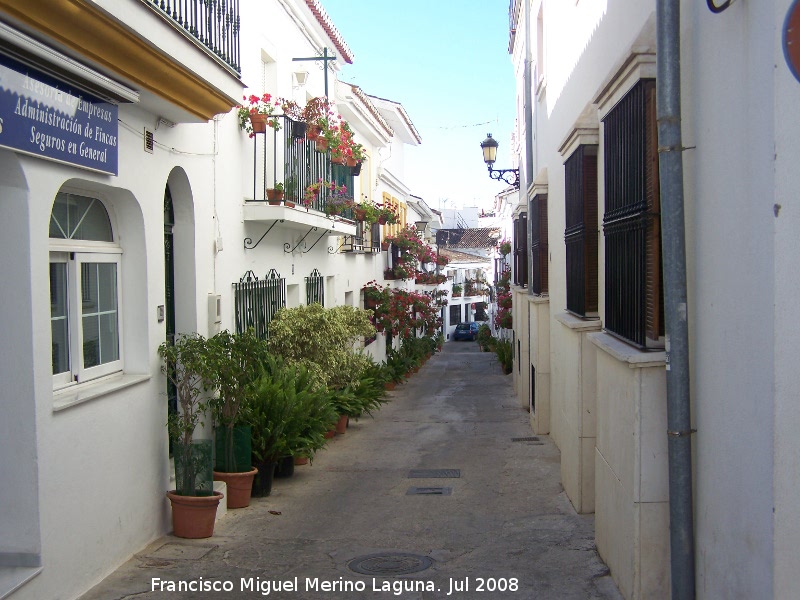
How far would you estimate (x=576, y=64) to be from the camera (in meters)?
8.78

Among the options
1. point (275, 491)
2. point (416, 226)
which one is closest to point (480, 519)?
point (275, 491)

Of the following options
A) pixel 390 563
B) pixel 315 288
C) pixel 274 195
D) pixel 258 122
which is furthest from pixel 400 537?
pixel 315 288

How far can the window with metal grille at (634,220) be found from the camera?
488cm

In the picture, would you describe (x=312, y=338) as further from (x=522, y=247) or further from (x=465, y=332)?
(x=465, y=332)

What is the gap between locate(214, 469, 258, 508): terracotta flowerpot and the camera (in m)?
8.20

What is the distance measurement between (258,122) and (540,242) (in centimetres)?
466

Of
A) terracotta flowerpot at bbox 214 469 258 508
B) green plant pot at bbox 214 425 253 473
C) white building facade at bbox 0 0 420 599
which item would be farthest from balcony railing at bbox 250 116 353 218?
terracotta flowerpot at bbox 214 469 258 508

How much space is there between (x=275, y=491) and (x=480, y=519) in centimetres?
249

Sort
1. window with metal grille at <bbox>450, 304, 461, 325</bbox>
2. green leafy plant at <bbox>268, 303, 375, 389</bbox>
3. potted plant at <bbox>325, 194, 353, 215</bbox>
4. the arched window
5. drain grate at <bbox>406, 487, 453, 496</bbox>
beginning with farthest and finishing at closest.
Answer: window with metal grille at <bbox>450, 304, 461, 325</bbox> < potted plant at <bbox>325, 194, 353, 215</bbox> < green leafy plant at <bbox>268, 303, 375, 389</bbox> < drain grate at <bbox>406, 487, 453, 496</bbox> < the arched window

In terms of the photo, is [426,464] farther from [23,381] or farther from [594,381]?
[23,381]

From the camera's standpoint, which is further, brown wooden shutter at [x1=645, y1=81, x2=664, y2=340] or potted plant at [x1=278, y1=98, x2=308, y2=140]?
potted plant at [x1=278, y1=98, x2=308, y2=140]

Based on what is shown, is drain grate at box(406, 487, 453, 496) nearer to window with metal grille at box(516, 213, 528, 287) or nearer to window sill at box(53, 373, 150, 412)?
window sill at box(53, 373, 150, 412)

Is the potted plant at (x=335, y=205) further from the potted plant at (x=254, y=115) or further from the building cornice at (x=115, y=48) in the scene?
the building cornice at (x=115, y=48)

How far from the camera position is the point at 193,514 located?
7094 mm
